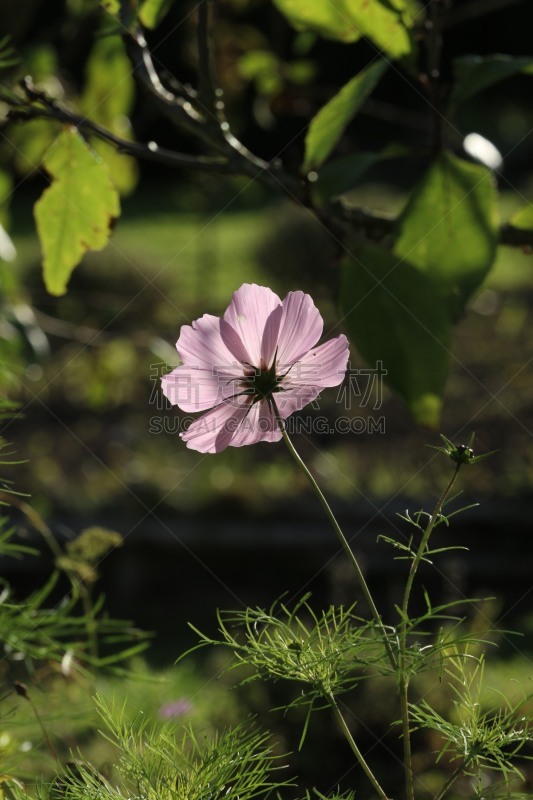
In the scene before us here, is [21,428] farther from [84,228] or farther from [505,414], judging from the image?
[84,228]

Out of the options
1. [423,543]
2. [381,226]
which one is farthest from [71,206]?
[423,543]

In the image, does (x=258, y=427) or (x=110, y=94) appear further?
(x=110, y=94)

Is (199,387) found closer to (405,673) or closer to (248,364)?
(248,364)

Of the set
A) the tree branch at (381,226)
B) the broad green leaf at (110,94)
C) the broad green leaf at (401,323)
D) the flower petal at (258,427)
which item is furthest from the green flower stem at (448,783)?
the broad green leaf at (110,94)

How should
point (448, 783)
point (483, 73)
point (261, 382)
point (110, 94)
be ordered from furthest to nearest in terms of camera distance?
point (110, 94)
point (483, 73)
point (261, 382)
point (448, 783)

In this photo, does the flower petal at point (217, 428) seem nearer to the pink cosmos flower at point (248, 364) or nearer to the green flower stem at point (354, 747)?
the pink cosmos flower at point (248, 364)

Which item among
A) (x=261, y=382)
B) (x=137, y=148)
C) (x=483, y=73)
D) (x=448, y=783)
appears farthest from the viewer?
(x=483, y=73)

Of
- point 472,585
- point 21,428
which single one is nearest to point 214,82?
point 472,585
